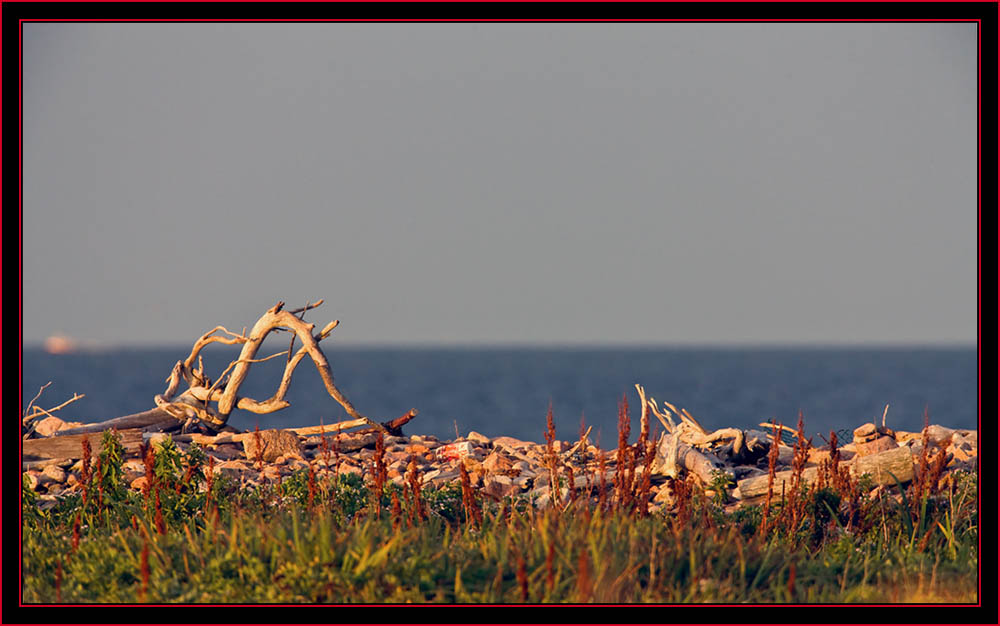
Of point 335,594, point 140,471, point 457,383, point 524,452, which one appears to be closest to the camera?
point 335,594

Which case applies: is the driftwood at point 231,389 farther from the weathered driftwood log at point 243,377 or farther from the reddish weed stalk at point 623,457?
the reddish weed stalk at point 623,457

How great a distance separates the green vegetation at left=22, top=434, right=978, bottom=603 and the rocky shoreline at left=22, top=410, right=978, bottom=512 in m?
0.32

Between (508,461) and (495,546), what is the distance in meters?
3.32

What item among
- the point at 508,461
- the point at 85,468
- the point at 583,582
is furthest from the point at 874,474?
the point at 85,468

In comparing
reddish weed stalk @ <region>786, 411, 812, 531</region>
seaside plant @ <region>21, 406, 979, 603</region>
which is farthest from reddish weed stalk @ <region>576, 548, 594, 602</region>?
reddish weed stalk @ <region>786, 411, 812, 531</region>

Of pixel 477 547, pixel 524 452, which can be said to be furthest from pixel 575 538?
pixel 524 452

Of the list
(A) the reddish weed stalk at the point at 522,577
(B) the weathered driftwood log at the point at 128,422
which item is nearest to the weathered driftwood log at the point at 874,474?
(A) the reddish weed stalk at the point at 522,577

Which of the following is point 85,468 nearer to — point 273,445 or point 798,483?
point 273,445

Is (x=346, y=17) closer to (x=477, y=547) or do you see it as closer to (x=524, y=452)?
(x=477, y=547)

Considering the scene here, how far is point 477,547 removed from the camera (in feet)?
20.7

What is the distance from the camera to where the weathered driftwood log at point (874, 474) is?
26.7 feet

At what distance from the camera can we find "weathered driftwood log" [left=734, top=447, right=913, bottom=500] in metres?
8.14

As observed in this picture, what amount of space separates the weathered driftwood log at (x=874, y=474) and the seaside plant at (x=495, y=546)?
184 mm

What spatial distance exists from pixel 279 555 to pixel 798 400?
200ft
